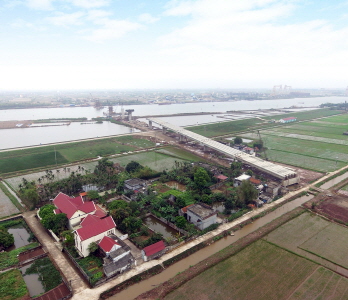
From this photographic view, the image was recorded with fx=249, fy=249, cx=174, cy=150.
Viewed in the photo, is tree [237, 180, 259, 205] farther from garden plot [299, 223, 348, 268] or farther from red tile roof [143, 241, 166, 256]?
red tile roof [143, 241, 166, 256]

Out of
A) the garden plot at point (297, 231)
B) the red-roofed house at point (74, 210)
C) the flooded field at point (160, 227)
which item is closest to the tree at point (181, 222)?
the flooded field at point (160, 227)

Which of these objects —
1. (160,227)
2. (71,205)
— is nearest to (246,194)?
(160,227)

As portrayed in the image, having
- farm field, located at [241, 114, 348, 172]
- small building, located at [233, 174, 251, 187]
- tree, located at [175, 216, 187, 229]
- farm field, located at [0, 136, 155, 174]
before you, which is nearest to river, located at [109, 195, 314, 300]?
tree, located at [175, 216, 187, 229]

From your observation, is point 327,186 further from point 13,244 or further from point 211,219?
point 13,244

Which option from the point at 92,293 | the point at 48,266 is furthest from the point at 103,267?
the point at 48,266

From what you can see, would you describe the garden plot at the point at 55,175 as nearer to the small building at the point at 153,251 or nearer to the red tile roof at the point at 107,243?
the red tile roof at the point at 107,243

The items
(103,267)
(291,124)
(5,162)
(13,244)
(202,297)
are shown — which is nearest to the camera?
(202,297)
